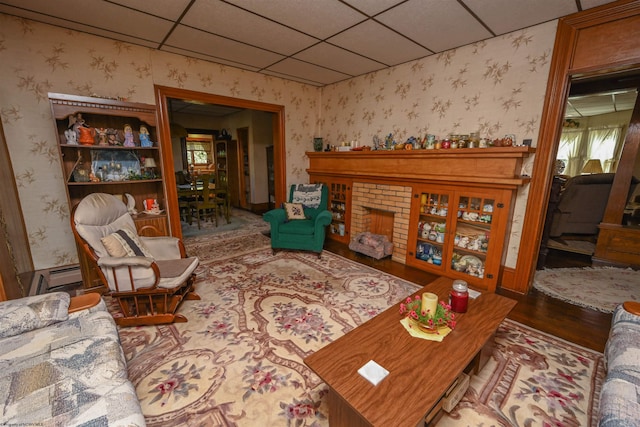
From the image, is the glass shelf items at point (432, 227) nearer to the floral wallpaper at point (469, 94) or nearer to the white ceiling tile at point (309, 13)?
the floral wallpaper at point (469, 94)

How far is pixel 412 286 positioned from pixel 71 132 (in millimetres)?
3733

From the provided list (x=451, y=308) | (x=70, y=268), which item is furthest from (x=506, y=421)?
(x=70, y=268)

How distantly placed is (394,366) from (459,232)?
215cm

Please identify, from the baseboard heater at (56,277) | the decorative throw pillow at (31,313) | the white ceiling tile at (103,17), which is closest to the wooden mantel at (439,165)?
the white ceiling tile at (103,17)

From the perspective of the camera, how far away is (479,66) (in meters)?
2.73

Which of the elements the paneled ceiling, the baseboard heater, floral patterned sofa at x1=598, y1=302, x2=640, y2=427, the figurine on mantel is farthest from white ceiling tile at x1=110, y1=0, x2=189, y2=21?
floral patterned sofa at x1=598, y1=302, x2=640, y2=427

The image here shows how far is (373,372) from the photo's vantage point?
1.18m

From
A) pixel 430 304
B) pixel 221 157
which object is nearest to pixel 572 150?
pixel 430 304

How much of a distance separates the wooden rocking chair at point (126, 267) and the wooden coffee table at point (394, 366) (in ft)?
4.77

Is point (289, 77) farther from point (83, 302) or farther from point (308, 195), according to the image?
point (83, 302)

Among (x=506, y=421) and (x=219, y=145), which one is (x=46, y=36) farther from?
(x=219, y=145)

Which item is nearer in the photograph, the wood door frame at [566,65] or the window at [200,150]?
the wood door frame at [566,65]

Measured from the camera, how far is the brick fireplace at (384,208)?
10.9 ft

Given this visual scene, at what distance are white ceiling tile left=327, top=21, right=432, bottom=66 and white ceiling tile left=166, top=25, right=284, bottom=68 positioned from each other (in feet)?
2.97
